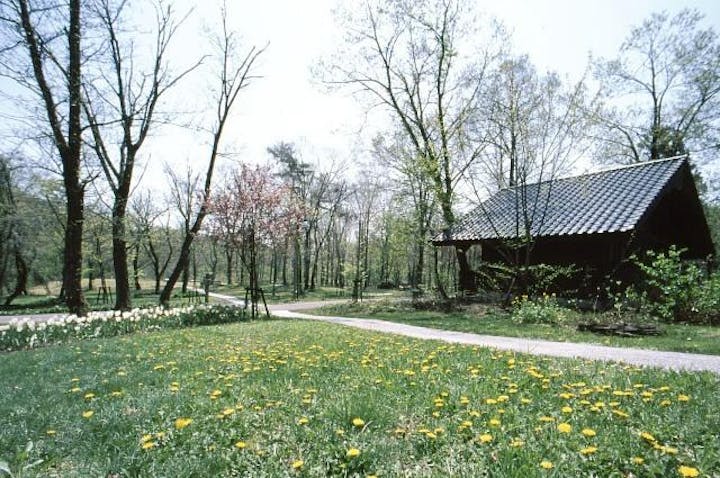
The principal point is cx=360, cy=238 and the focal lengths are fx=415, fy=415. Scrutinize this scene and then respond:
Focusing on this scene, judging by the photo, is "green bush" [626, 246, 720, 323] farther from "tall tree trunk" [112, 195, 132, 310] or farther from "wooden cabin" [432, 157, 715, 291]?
"tall tree trunk" [112, 195, 132, 310]

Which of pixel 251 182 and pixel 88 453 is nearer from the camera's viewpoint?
pixel 88 453

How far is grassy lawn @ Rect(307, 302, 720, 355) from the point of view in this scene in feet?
25.1

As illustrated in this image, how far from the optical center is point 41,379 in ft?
18.2

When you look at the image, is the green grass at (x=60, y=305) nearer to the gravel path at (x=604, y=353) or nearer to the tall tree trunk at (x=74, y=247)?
the tall tree trunk at (x=74, y=247)

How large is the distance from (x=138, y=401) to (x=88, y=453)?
970 millimetres

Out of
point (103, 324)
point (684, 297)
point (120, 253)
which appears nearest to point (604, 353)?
point (684, 297)

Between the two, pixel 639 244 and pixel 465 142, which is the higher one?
pixel 465 142

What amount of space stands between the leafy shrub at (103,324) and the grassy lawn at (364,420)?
517cm

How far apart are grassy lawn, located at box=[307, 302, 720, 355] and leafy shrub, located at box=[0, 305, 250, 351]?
17.2 ft

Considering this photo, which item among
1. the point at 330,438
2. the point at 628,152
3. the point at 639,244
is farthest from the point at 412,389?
the point at 628,152

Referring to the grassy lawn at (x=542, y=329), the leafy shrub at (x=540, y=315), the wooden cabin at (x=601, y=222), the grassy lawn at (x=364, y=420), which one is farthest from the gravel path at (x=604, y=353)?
the wooden cabin at (x=601, y=222)

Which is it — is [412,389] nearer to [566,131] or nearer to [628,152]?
[566,131]

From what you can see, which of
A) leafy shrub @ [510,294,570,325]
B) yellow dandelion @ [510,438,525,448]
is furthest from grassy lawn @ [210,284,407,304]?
yellow dandelion @ [510,438,525,448]

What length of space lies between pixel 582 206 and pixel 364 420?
540 inches
